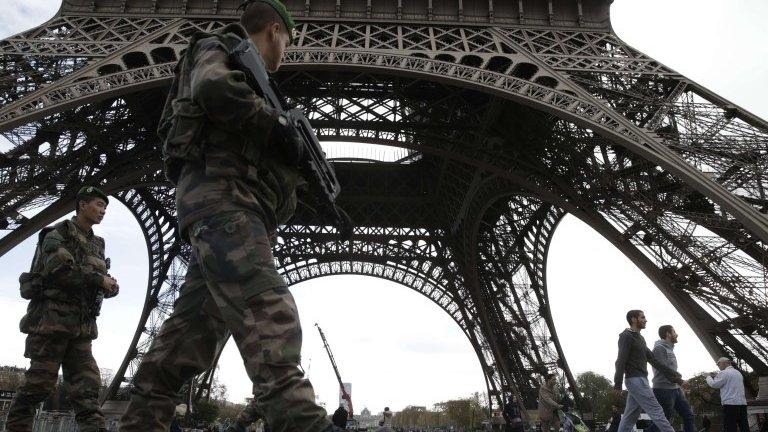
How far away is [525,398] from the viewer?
26172 mm

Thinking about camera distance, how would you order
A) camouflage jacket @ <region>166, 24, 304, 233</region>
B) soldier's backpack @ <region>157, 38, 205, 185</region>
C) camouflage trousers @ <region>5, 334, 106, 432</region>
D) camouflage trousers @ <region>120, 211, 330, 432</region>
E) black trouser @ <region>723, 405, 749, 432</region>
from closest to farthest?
camouflage trousers @ <region>120, 211, 330, 432</region>
camouflage jacket @ <region>166, 24, 304, 233</region>
soldier's backpack @ <region>157, 38, 205, 185</region>
camouflage trousers @ <region>5, 334, 106, 432</region>
black trouser @ <region>723, 405, 749, 432</region>

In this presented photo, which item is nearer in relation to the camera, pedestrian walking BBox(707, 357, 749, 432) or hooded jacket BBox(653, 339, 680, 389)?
hooded jacket BBox(653, 339, 680, 389)

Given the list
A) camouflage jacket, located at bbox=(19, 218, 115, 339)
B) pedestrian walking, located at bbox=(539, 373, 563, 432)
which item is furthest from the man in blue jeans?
camouflage jacket, located at bbox=(19, 218, 115, 339)

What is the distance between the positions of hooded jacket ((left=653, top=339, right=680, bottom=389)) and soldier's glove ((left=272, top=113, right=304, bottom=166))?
5940 mm

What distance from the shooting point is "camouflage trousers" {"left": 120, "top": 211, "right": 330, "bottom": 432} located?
178 centimetres

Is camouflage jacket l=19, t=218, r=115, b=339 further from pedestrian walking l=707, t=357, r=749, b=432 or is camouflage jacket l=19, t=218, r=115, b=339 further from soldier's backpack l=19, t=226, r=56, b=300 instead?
pedestrian walking l=707, t=357, r=749, b=432

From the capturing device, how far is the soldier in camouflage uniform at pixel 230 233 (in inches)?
73.7

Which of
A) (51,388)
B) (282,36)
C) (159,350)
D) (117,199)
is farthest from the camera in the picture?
(117,199)

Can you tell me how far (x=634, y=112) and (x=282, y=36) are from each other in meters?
12.4

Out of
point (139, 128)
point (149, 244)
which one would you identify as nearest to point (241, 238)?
Result: point (139, 128)

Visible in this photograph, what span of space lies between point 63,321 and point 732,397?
8.11 metres

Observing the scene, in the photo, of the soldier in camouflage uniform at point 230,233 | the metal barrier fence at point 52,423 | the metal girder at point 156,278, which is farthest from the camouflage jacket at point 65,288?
the metal girder at point 156,278

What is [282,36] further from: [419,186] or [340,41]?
[419,186]

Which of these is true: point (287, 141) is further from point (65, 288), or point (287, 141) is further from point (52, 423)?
point (52, 423)
